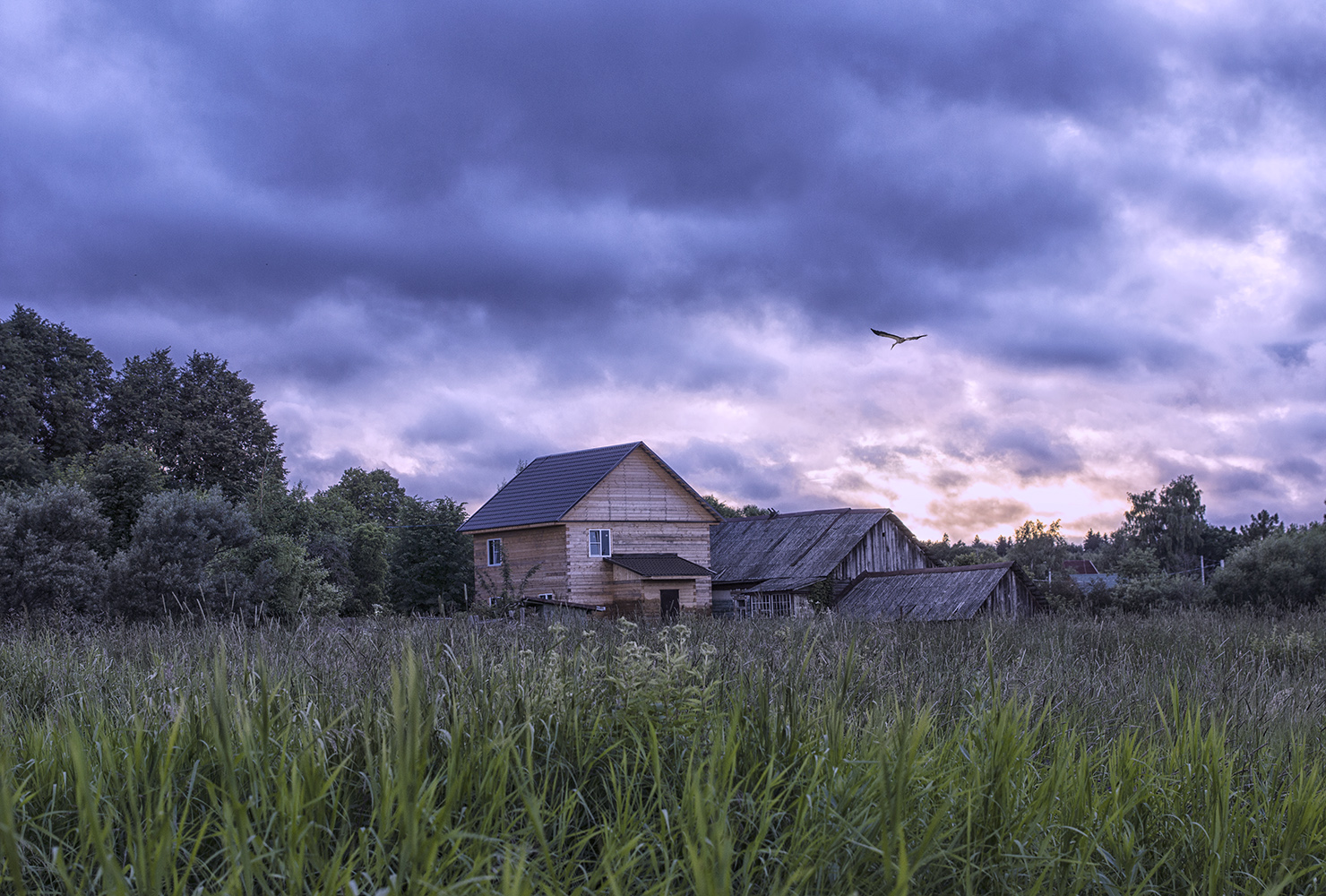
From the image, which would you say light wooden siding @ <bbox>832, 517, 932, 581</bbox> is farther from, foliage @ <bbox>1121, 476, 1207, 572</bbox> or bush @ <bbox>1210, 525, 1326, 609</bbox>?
foliage @ <bbox>1121, 476, 1207, 572</bbox>

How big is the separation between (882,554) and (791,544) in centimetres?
463

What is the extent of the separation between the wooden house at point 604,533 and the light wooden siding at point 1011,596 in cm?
1417

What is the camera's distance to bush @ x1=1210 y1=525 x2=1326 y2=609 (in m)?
38.3

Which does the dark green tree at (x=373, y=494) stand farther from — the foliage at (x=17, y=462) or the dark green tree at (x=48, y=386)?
the foliage at (x=17, y=462)

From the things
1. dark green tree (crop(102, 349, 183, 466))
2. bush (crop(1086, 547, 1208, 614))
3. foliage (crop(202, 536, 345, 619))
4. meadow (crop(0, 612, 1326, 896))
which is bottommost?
bush (crop(1086, 547, 1208, 614))

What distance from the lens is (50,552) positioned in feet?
77.5

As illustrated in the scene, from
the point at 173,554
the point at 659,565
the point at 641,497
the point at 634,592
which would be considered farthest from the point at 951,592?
the point at 173,554

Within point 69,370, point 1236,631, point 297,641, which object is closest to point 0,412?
point 69,370

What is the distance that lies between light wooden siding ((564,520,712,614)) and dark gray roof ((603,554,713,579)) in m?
0.38

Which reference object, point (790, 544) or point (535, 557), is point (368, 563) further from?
point (790, 544)

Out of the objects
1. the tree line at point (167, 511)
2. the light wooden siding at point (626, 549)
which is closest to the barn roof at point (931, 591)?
the light wooden siding at point (626, 549)

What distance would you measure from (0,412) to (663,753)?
169 ft

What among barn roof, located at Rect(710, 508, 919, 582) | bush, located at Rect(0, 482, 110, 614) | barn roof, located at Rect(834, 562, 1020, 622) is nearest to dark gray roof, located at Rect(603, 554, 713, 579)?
barn roof, located at Rect(710, 508, 919, 582)

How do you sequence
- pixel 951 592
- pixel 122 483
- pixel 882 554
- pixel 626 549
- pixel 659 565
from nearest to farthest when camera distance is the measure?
pixel 951 592, pixel 122 483, pixel 659 565, pixel 626 549, pixel 882 554
